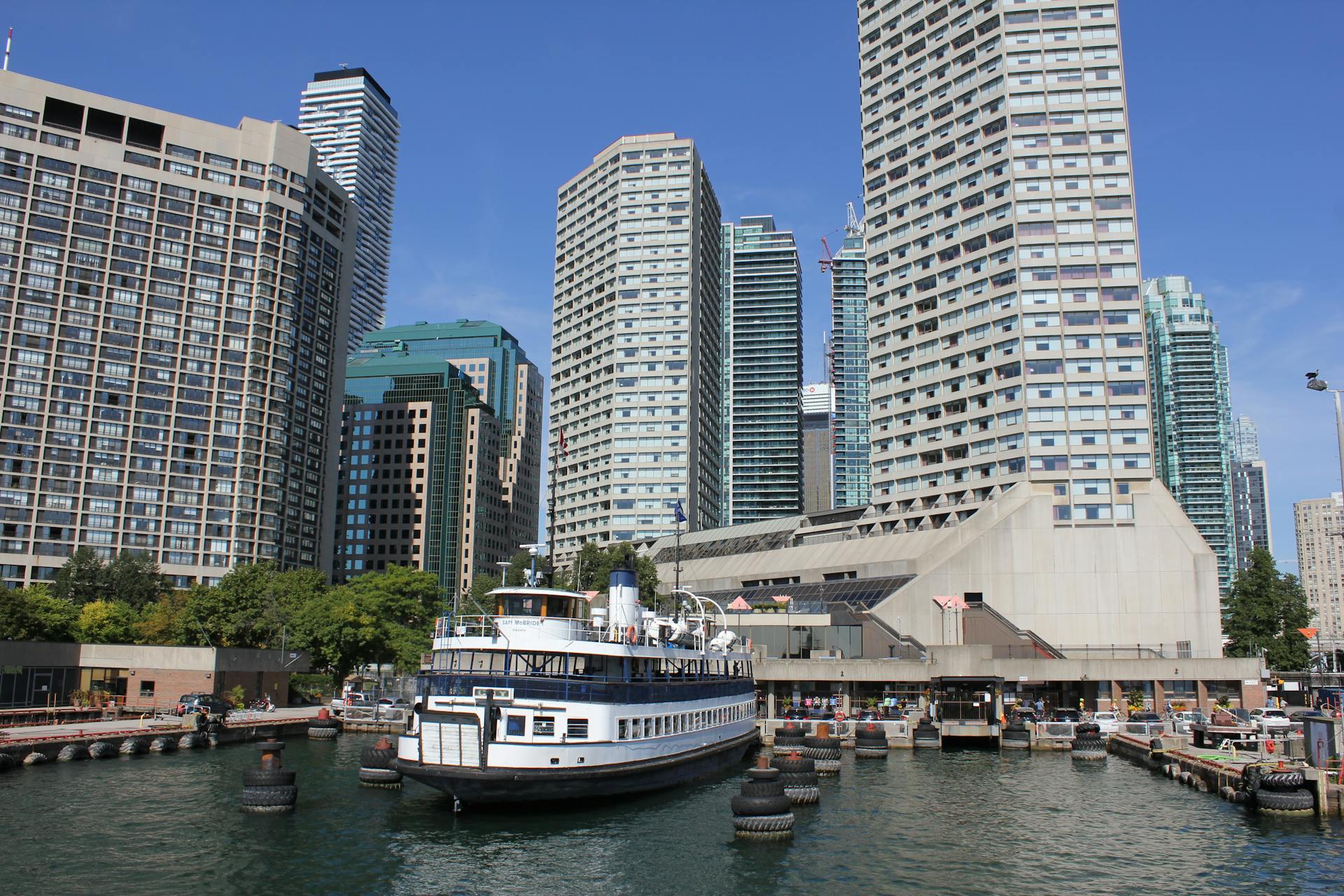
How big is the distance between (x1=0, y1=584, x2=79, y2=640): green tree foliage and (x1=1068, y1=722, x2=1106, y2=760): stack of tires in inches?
3019

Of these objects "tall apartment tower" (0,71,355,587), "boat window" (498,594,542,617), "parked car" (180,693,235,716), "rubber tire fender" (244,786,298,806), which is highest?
"tall apartment tower" (0,71,355,587)

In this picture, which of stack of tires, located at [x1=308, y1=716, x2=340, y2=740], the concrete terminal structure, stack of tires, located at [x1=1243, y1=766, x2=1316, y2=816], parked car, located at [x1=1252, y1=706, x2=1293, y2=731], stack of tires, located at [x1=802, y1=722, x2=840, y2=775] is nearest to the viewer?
stack of tires, located at [x1=1243, y1=766, x2=1316, y2=816]

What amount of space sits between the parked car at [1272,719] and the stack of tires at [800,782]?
37.7 meters

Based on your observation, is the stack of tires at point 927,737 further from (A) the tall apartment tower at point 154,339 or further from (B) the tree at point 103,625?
(A) the tall apartment tower at point 154,339

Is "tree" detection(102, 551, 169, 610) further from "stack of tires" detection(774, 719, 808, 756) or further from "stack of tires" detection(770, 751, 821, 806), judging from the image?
"stack of tires" detection(770, 751, 821, 806)

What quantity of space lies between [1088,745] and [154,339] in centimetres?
13436

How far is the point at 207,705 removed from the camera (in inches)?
2906

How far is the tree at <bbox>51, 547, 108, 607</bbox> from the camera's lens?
11762 cm

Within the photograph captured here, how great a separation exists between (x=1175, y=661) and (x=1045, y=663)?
1243 centimetres

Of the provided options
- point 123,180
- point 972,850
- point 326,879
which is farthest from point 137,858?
point 123,180

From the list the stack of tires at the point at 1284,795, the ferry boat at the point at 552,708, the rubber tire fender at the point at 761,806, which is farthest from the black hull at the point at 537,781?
the stack of tires at the point at 1284,795

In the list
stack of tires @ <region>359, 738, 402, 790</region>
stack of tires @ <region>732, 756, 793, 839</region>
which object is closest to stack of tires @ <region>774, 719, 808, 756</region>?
stack of tires @ <region>732, 756, 793, 839</region>

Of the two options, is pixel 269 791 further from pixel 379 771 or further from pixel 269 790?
pixel 379 771

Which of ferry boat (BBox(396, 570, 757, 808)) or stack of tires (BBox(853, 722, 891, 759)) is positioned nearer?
ferry boat (BBox(396, 570, 757, 808))
